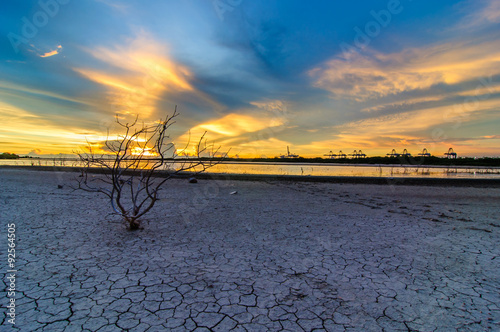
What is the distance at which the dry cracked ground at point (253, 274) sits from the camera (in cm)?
228

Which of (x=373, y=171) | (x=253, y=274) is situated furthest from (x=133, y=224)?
(x=373, y=171)

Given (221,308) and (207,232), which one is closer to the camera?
(221,308)

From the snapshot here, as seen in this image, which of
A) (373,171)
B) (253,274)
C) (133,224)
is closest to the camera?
(253,274)

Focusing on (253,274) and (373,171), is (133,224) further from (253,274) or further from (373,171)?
(373,171)

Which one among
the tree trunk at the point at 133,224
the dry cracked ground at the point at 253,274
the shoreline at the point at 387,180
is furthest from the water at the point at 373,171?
the dry cracked ground at the point at 253,274

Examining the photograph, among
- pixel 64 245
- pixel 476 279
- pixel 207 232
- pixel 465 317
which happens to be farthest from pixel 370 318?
pixel 64 245

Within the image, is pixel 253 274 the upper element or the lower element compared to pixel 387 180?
lower

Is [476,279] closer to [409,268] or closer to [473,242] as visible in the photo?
[409,268]

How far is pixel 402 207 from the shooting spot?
8086 millimetres

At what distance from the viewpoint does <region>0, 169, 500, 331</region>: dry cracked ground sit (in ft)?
7.47

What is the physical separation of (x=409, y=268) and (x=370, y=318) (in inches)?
61.1

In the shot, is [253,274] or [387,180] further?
[387,180]

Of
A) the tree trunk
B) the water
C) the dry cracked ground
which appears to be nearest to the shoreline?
the water

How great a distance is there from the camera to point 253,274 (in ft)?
10.4
